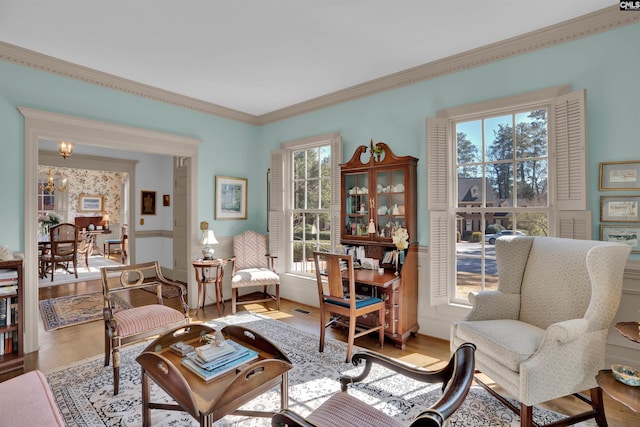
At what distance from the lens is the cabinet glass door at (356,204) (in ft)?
12.9

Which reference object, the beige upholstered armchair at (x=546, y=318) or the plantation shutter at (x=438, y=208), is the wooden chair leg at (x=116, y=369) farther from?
the plantation shutter at (x=438, y=208)

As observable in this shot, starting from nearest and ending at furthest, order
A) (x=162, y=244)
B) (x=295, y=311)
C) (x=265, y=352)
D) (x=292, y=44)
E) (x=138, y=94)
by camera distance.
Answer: (x=265, y=352)
(x=292, y=44)
(x=138, y=94)
(x=295, y=311)
(x=162, y=244)

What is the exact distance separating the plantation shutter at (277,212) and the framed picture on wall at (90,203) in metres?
8.20

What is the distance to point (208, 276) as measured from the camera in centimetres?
484

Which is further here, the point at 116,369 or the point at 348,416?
the point at 116,369

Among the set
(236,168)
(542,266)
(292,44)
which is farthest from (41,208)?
(542,266)

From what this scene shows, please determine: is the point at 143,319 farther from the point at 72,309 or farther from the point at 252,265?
the point at 72,309

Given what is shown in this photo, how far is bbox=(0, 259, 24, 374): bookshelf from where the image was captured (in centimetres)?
286

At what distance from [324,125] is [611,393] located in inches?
156

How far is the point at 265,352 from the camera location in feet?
7.09

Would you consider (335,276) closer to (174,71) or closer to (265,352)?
Result: (265,352)

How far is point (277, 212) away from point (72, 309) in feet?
10.8

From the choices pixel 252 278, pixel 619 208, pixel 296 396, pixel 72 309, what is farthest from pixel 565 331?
pixel 72 309

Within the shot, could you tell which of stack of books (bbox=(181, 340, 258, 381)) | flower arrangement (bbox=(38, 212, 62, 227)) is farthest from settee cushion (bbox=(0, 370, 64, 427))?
flower arrangement (bbox=(38, 212, 62, 227))
